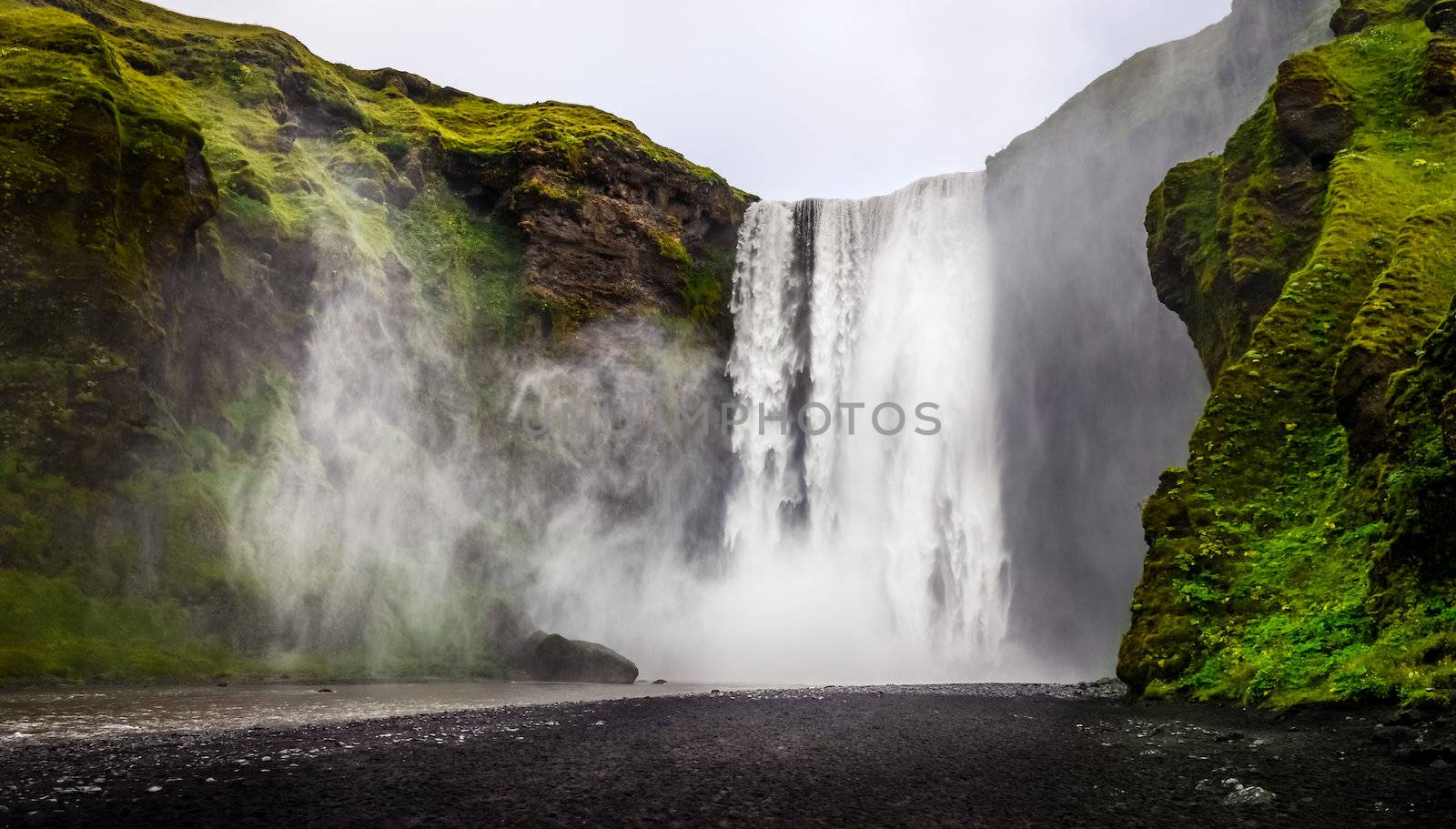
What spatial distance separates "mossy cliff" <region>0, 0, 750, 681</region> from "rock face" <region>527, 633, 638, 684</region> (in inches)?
328

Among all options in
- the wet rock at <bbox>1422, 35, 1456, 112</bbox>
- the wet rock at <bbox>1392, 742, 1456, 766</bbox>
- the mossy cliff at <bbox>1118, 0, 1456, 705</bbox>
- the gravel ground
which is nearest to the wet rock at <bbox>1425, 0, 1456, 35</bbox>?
the mossy cliff at <bbox>1118, 0, 1456, 705</bbox>

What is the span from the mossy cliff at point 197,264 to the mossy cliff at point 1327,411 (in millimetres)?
21652

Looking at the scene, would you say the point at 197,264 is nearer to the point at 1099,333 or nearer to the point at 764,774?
the point at 764,774

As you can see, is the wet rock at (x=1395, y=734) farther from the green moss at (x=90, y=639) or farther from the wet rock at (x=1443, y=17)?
the green moss at (x=90, y=639)

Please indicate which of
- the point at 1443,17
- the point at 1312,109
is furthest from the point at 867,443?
the point at 1443,17

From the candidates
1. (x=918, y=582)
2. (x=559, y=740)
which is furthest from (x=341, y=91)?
(x=559, y=740)

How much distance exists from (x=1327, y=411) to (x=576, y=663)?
807 inches

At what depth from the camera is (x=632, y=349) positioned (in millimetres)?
38281

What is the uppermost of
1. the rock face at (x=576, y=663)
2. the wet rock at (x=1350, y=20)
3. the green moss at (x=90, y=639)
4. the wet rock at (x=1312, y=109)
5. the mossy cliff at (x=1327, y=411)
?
the wet rock at (x=1350, y=20)

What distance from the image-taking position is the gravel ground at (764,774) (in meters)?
6.13

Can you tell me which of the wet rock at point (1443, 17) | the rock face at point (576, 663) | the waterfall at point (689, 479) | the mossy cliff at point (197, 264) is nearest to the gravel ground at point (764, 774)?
the mossy cliff at point (197, 264)

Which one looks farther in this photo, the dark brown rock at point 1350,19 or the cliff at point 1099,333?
the cliff at point 1099,333

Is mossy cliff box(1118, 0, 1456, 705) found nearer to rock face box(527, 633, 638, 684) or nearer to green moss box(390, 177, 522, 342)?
rock face box(527, 633, 638, 684)

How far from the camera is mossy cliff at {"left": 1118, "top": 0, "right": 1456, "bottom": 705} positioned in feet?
34.1
